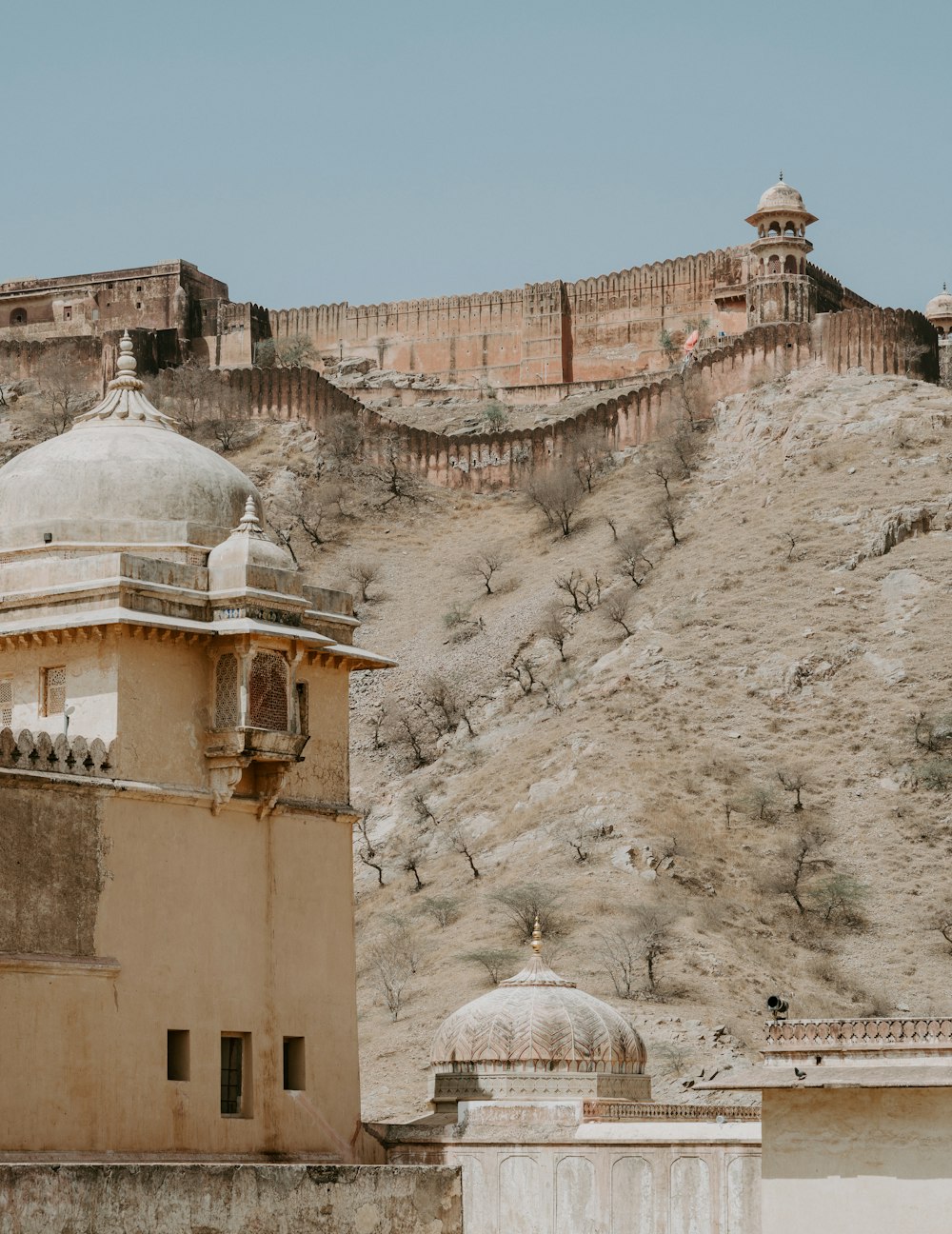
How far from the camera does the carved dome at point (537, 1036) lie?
2741cm

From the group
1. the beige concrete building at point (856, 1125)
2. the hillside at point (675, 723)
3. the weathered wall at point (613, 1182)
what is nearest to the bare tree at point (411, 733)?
the hillside at point (675, 723)

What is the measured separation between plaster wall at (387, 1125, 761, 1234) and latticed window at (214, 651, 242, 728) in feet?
16.2

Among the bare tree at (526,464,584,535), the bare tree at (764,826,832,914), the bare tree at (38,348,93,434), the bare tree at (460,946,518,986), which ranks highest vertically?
the bare tree at (38,348,93,434)

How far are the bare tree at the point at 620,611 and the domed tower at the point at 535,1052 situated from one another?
29996mm

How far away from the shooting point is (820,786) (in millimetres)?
50469

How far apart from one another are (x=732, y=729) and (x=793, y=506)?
964 cm

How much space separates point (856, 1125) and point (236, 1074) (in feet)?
18.0

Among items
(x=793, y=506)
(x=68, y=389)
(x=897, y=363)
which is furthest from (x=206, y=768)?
(x=68, y=389)

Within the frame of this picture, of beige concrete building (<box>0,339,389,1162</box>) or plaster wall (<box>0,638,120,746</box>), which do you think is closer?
beige concrete building (<box>0,339,389,1162</box>)

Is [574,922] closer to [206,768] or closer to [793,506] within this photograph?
[793,506]

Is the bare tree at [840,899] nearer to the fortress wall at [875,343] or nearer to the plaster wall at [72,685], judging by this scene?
the fortress wall at [875,343]

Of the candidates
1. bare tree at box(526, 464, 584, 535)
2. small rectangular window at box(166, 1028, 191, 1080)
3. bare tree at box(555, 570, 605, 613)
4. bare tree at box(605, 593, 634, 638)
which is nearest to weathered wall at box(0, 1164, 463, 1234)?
small rectangular window at box(166, 1028, 191, 1080)

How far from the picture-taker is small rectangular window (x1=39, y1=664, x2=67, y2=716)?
22.8 metres

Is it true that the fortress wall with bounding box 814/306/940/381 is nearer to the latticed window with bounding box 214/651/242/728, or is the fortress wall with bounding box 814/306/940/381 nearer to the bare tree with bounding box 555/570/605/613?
the bare tree with bounding box 555/570/605/613
